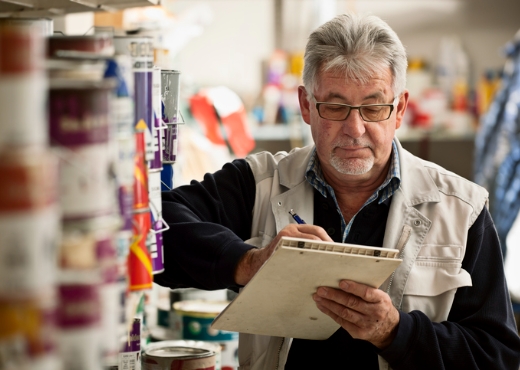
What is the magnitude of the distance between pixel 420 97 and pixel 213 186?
3.69m

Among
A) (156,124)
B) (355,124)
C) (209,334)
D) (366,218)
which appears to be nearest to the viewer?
(156,124)

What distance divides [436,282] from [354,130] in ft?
1.45

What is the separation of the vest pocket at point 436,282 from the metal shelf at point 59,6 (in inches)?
36.8

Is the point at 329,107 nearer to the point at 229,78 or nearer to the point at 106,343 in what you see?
the point at 106,343

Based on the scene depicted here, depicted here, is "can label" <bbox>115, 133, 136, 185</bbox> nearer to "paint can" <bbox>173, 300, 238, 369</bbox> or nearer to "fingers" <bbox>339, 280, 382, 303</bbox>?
"fingers" <bbox>339, 280, 382, 303</bbox>

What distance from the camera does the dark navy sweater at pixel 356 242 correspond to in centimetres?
168

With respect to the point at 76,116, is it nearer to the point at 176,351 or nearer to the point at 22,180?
the point at 22,180

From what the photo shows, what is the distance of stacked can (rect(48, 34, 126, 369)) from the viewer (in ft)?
2.60

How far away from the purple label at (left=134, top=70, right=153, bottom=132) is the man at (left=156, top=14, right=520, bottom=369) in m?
0.57

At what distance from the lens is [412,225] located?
74.6 inches

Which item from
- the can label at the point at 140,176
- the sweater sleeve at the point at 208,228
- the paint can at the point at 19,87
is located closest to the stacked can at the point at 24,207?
the paint can at the point at 19,87

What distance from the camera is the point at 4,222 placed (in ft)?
2.31

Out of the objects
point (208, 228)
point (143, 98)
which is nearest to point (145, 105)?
point (143, 98)

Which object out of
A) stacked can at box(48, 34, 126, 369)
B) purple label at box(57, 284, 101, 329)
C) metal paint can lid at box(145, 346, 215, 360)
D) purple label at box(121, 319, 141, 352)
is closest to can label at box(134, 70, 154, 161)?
stacked can at box(48, 34, 126, 369)
